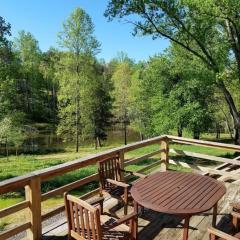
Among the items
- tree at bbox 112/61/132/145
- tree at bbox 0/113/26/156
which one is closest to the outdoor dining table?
tree at bbox 0/113/26/156

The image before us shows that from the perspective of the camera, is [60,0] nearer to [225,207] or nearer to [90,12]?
[90,12]

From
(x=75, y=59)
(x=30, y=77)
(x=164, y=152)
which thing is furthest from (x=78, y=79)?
(x=164, y=152)

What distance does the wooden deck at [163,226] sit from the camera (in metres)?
4.48

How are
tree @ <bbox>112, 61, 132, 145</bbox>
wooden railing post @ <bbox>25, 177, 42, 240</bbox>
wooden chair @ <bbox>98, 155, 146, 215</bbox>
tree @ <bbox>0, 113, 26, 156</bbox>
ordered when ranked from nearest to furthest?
wooden railing post @ <bbox>25, 177, 42, 240</bbox> < wooden chair @ <bbox>98, 155, 146, 215</bbox> < tree @ <bbox>0, 113, 26, 156</bbox> < tree @ <bbox>112, 61, 132, 145</bbox>

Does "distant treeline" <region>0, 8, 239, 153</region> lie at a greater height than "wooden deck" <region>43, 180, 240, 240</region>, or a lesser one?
greater

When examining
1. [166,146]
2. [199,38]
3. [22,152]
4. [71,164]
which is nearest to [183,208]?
[71,164]

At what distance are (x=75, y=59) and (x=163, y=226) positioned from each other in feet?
72.0

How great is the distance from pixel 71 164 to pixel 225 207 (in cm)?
287

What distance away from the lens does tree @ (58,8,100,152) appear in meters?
24.7

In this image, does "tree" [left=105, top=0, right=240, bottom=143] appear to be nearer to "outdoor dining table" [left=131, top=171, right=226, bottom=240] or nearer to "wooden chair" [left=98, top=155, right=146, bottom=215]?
"wooden chair" [left=98, top=155, right=146, bottom=215]

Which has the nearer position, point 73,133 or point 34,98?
point 73,133

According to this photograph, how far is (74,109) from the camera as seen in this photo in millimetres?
26312

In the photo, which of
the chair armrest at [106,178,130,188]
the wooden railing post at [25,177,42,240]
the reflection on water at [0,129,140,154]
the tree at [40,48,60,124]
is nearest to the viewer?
the wooden railing post at [25,177,42,240]

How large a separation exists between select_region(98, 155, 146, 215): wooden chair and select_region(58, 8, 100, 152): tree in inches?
816
